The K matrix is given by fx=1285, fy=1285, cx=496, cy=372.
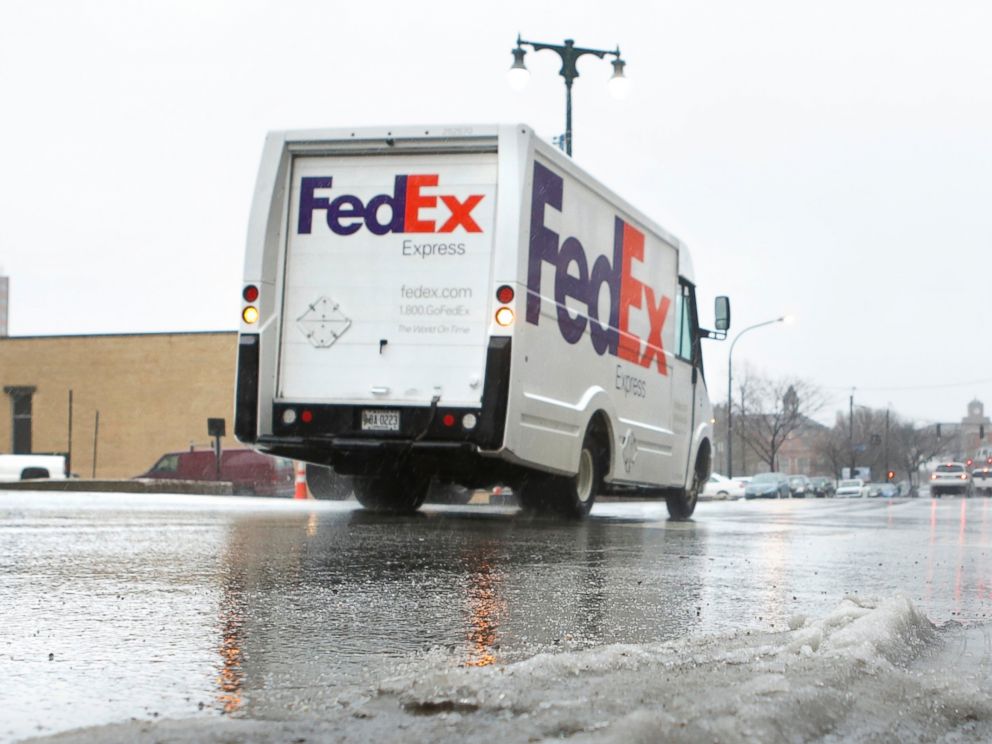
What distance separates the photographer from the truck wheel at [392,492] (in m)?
13.6

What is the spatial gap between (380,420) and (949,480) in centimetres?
6107

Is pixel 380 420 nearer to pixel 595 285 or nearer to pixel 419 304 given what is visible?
pixel 419 304

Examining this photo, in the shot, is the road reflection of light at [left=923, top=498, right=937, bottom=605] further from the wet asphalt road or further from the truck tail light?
the truck tail light

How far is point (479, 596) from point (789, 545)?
455 cm

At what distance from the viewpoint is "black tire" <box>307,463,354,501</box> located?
15.9 m

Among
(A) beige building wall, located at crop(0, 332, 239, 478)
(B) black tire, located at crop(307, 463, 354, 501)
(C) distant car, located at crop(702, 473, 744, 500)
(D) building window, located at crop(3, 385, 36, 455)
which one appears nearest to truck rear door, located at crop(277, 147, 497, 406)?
(B) black tire, located at crop(307, 463, 354, 501)

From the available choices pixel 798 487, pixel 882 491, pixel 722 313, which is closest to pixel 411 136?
pixel 722 313

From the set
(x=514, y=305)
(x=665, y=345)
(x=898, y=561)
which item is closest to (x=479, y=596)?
(x=898, y=561)

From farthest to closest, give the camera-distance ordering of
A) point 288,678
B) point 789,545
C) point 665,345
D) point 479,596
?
point 665,345 → point 789,545 → point 479,596 → point 288,678

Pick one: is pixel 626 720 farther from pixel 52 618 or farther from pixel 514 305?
pixel 514 305

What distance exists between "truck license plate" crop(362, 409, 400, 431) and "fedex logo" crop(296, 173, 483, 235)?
1610 mm

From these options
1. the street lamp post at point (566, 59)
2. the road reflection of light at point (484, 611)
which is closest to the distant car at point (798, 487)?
the street lamp post at point (566, 59)

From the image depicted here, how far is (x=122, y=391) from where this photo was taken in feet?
175

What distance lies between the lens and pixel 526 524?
11.5 m
